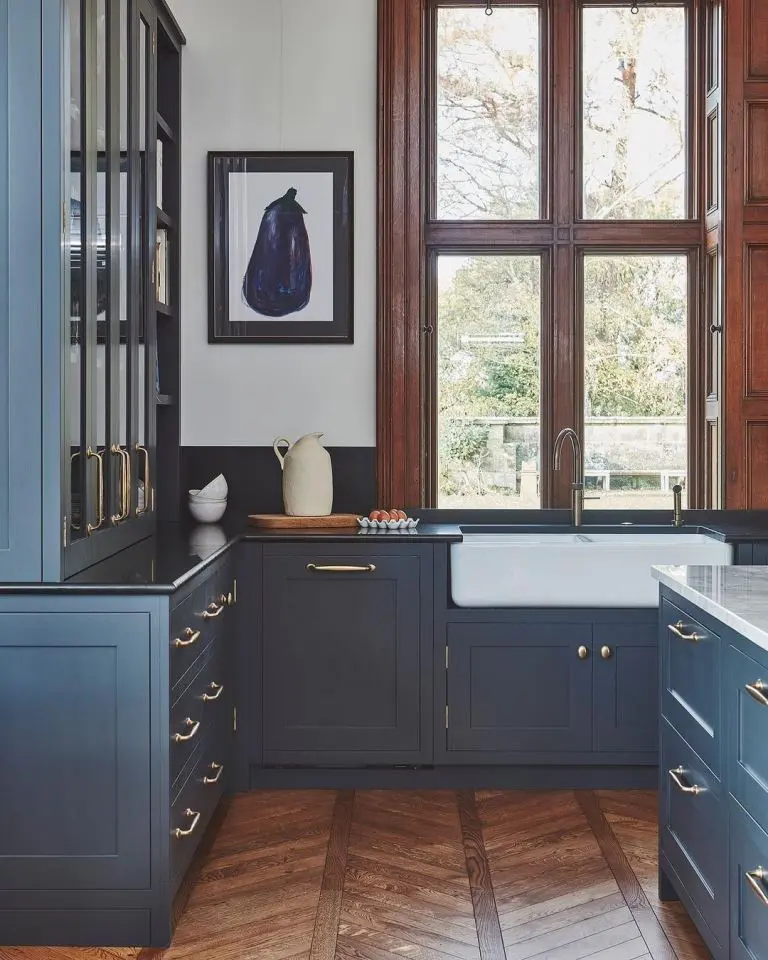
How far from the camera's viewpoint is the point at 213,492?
3883mm

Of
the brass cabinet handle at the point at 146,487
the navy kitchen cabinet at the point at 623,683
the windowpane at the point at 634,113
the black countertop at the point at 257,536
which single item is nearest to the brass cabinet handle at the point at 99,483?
the black countertop at the point at 257,536

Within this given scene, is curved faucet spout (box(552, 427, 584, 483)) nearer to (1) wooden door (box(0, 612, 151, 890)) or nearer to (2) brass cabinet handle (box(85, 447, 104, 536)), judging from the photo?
(2) brass cabinet handle (box(85, 447, 104, 536))

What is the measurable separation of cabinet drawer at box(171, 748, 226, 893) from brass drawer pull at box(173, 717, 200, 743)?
125 mm

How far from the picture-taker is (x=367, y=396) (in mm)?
4121

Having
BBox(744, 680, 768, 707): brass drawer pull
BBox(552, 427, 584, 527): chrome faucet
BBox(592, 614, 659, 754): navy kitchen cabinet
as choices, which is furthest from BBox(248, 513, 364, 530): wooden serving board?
BBox(744, 680, 768, 707): brass drawer pull

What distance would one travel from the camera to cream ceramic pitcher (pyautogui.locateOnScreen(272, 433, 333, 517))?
385cm

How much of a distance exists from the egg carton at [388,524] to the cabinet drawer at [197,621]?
62cm

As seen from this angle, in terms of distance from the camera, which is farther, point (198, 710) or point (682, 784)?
point (198, 710)

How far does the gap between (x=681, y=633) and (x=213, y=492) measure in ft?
6.69

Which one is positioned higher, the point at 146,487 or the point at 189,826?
the point at 146,487

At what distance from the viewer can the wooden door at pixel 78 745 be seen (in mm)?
2361

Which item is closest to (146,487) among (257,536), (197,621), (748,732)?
(257,536)

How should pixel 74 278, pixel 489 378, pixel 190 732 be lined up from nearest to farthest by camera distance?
1. pixel 74 278
2. pixel 190 732
3. pixel 489 378

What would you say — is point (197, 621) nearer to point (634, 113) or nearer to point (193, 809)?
point (193, 809)
